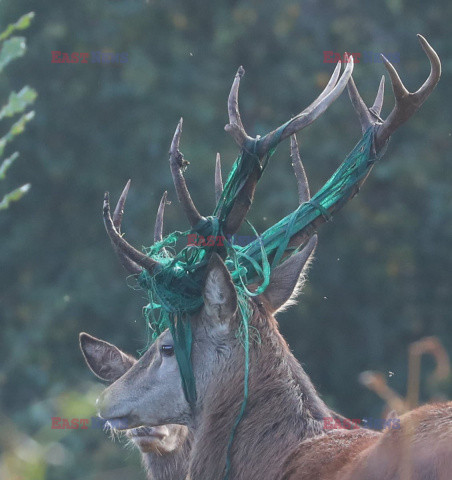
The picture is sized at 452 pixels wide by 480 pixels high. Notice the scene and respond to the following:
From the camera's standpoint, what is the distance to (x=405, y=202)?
437 inches

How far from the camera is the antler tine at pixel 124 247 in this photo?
3732 millimetres

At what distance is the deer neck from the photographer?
11.6 ft

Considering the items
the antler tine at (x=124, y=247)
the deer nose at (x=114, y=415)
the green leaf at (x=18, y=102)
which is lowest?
the deer nose at (x=114, y=415)

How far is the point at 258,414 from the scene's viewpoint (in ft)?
11.8

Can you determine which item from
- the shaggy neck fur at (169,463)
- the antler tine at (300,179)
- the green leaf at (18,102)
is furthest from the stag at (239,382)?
the green leaf at (18,102)

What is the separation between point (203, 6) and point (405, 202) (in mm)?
3254

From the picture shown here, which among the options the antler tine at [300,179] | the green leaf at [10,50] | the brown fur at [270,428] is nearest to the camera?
the green leaf at [10,50]

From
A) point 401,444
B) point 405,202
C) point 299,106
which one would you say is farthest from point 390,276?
point 401,444

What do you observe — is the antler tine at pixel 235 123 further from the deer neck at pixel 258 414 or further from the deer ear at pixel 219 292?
the deer neck at pixel 258 414

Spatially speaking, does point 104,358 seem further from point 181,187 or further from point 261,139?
point 261,139

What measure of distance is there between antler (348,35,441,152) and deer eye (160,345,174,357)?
1.14 m

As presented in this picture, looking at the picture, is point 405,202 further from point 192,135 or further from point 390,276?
point 192,135

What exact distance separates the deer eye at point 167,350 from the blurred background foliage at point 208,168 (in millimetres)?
6553

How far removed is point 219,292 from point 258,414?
0.47m
